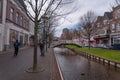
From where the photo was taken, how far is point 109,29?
5481 cm

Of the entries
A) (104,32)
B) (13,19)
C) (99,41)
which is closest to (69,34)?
(99,41)

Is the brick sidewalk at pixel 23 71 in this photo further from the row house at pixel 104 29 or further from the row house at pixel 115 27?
the row house at pixel 104 29

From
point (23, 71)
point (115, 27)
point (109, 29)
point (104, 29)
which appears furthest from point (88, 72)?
point (104, 29)

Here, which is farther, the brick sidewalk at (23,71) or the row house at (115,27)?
the row house at (115,27)

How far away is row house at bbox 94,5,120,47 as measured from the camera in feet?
155

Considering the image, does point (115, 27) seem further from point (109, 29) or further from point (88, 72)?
point (88, 72)

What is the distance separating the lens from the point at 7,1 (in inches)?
1088

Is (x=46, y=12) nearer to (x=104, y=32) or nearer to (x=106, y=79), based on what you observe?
(x=106, y=79)

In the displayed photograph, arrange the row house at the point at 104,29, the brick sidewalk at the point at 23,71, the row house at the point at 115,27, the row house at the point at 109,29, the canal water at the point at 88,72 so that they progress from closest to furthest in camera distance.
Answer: the brick sidewalk at the point at 23,71
the canal water at the point at 88,72
the row house at the point at 115,27
the row house at the point at 109,29
the row house at the point at 104,29

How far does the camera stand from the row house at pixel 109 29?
47103 millimetres

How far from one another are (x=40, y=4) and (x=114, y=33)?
42180 mm

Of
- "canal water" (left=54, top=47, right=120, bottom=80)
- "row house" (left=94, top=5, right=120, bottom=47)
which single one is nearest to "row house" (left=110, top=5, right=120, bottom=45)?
"row house" (left=94, top=5, right=120, bottom=47)

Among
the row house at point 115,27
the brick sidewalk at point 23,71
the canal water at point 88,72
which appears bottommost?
the canal water at point 88,72

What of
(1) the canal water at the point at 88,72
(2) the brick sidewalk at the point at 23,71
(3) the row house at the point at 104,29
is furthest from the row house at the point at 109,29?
(2) the brick sidewalk at the point at 23,71
